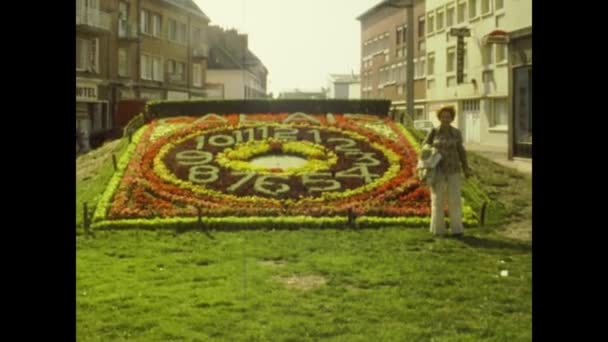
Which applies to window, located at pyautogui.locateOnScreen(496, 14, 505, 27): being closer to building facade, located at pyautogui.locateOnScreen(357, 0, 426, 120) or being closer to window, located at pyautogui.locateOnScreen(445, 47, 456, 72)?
window, located at pyautogui.locateOnScreen(445, 47, 456, 72)

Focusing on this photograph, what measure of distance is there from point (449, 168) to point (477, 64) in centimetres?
161

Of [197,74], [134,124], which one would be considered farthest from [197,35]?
[134,124]

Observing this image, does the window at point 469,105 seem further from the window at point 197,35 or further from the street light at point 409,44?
the window at point 197,35

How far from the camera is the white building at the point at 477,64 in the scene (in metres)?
8.34

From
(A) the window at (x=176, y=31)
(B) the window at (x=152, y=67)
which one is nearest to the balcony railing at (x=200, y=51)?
(A) the window at (x=176, y=31)

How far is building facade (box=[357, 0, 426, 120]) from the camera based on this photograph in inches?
278

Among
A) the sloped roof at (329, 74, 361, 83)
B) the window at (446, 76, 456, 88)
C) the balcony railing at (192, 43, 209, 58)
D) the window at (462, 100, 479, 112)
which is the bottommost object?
the window at (462, 100, 479, 112)

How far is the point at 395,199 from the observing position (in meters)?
12.2

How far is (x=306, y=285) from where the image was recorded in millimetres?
6734

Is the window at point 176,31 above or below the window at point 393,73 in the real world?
above

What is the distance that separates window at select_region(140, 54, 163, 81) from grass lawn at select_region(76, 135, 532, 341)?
2578 millimetres

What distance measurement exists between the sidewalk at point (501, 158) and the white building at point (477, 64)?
19 cm

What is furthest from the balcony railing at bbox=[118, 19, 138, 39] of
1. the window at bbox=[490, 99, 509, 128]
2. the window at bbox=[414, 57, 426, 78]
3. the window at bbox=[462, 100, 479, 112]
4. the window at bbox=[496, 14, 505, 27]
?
the window at bbox=[490, 99, 509, 128]
